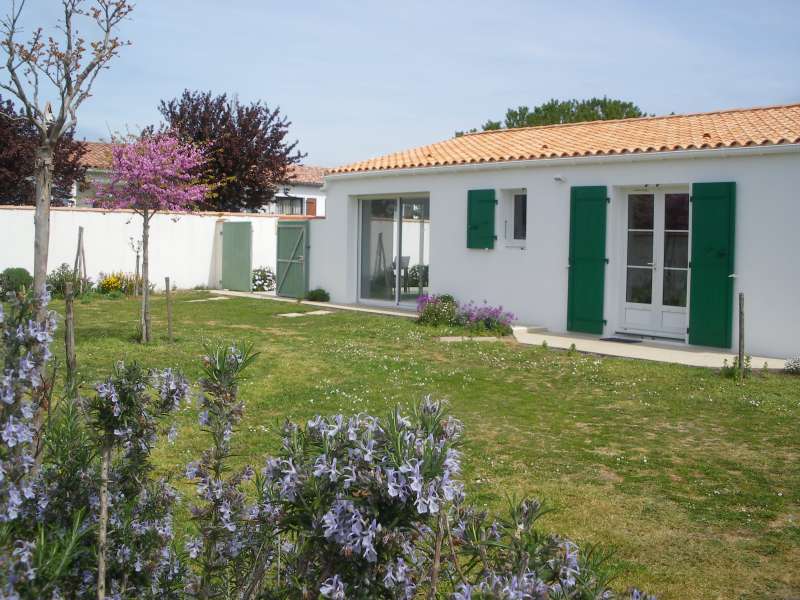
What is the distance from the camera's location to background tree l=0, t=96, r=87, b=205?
27.0 metres

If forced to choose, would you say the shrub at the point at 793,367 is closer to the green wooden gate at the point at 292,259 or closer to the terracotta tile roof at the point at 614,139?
the terracotta tile roof at the point at 614,139

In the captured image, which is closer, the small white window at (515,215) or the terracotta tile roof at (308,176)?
the small white window at (515,215)

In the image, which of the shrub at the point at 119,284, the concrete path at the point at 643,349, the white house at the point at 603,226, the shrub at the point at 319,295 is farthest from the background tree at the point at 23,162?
the concrete path at the point at 643,349

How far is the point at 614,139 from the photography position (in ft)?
52.5

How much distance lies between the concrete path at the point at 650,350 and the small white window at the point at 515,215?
2272 millimetres

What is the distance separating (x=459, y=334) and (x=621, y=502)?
8.68 m

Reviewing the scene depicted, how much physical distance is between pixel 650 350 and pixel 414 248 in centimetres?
692

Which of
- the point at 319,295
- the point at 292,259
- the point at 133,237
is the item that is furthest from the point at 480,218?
the point at 133,237

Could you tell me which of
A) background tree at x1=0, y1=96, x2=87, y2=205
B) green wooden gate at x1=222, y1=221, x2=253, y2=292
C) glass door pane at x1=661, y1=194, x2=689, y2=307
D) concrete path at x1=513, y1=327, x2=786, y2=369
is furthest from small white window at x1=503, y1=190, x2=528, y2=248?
background tree at x1=0, y1=96, x2=87, y2=205

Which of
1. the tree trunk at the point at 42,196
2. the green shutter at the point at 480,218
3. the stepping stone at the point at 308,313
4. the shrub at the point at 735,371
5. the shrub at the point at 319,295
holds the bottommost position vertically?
the shrub at the point at 735,371

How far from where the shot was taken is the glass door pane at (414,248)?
60.9 ft

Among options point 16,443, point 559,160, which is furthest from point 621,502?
point 559,160

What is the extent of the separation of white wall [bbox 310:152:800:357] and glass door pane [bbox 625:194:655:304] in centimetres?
20

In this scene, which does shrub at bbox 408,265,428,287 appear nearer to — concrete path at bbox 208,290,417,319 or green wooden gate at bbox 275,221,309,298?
concrete path at bbox 208,290,417,319
